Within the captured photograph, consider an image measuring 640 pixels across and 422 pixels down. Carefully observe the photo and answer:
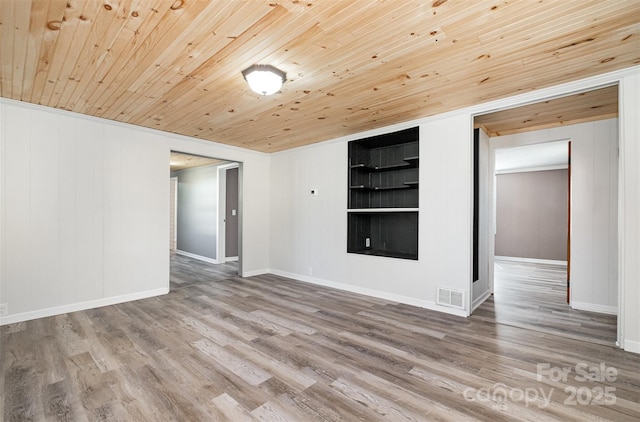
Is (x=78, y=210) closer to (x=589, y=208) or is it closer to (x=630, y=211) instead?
(x=630, y=211)

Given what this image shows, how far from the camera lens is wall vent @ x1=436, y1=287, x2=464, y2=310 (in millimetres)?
3477

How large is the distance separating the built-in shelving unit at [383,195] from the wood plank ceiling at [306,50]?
1064 millimetres

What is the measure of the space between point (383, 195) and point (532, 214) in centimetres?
554

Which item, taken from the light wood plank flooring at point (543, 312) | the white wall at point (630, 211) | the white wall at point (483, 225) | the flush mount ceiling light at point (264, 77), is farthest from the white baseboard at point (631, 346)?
the flush mount ceiling light at point (264, 77)

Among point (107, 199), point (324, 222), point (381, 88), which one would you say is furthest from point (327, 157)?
point (107, 199)

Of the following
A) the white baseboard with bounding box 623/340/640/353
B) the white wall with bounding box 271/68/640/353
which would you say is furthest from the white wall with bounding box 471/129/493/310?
the white baseboard with bounding box 623/340/640/353

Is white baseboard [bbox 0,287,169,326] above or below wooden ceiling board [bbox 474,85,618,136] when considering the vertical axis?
below

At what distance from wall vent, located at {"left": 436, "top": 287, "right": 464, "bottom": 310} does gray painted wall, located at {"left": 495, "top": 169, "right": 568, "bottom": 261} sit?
576cm

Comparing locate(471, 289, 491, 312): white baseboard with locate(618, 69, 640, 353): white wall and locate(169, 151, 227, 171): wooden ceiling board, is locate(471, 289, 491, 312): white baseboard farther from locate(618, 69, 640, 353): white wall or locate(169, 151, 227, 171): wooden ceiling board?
locate(169, 151, 227, 171): wooden ceiling board

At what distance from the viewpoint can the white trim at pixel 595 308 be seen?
3.59m

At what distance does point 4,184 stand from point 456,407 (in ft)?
15.7

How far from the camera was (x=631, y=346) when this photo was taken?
2545mm

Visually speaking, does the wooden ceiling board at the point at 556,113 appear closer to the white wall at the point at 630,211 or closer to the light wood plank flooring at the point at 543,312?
the white wall at the point at 630,211

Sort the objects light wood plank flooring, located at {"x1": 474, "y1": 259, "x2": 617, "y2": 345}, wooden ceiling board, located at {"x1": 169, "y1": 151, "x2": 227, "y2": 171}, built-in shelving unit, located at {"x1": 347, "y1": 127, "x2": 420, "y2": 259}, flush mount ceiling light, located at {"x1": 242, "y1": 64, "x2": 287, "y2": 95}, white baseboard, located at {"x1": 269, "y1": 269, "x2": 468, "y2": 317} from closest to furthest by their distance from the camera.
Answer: flush mount ceiling light, located at {"x1": 242, "y1": 64, "x2": 287, "y2": 95} < light wood plank flooring, located at {"x1": 474, "y1": 259, "x2": 617, "y2": 345} < white baseboard, located at {"x1": 269, "y1": 269, "x2": 468, "y2": 317} < built-in shelving unit, located at {"x1": 347, "y1": 127, "x2": 420, "y2": 259} < wooden ceiling board, located at {"x1": 169, "y1": 151, "x2": 227, "y2": 171}
